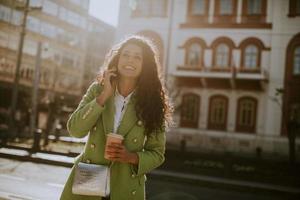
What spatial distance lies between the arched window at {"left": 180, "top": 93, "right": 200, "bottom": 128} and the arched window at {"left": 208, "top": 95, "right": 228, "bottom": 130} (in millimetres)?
989

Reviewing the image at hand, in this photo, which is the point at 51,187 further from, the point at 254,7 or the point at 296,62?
the point at 254,7

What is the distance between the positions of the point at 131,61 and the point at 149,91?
8.5 inches

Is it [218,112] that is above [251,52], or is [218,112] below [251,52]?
below

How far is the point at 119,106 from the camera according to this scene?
264 cm

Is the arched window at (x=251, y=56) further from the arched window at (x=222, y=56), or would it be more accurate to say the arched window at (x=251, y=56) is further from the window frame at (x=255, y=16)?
the window frame at (x=255, y=16)

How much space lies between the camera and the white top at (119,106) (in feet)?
8.48

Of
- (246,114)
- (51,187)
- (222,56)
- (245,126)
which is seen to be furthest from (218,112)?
(51,187)

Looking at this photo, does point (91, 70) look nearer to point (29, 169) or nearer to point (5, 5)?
point (5, 5)

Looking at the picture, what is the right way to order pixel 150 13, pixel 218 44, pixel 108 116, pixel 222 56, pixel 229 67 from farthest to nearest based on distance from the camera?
pixel 150 13 < pixel 218 44 < pixel 222 56 < pixel 229 67 < pixel 108 116

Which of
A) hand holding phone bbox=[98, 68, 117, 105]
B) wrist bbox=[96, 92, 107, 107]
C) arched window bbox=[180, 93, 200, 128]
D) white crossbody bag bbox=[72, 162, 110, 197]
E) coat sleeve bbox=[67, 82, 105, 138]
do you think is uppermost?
arched window bbox=[180, 93, 200, 128]

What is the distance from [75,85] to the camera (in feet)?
188

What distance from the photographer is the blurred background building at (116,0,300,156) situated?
2908 centimetres

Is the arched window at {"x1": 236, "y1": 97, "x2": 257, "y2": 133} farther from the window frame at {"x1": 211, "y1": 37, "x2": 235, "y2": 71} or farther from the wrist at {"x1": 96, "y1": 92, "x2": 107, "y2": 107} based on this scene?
the wrist at {"x1": 96, "y1": 92, "x2": 107, "y2": 107}

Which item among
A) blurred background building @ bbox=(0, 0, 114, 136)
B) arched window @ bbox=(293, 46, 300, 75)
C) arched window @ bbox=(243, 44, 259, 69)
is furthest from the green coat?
blurred background building @ bbox=(0, 0, 114, 136)
